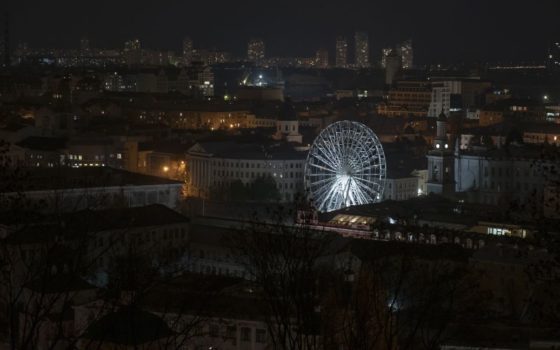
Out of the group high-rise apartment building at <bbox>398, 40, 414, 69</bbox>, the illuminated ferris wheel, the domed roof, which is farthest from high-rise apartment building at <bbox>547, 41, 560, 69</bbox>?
the illuminated ferris wheel

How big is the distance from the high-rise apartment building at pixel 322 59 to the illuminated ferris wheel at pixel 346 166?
82.9m

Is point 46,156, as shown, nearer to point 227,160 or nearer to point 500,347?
point 227,160

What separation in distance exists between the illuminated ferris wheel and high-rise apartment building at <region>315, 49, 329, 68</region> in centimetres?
8290

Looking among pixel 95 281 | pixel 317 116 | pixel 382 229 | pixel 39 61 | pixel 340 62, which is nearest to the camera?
pixel 95 281

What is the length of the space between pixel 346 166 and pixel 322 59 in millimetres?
85200

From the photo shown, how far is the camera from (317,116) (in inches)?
2106

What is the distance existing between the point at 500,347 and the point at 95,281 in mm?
6062

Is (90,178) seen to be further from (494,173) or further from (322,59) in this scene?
(322,59)

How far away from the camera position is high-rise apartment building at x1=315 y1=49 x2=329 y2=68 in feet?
366

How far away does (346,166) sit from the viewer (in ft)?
90.0

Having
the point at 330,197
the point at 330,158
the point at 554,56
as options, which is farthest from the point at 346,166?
the point at 554,56

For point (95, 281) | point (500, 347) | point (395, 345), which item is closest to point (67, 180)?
point (95, 281)

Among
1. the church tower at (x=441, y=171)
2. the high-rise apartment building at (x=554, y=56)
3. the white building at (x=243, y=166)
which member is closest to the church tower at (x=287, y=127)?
the white building at (x=243, y=166)

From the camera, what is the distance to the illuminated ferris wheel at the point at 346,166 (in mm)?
27422
